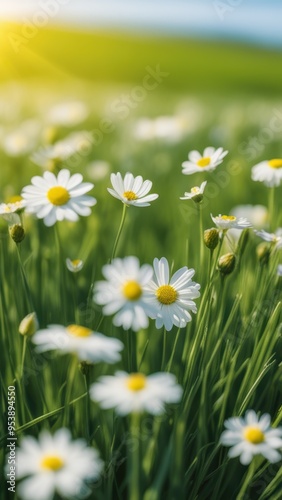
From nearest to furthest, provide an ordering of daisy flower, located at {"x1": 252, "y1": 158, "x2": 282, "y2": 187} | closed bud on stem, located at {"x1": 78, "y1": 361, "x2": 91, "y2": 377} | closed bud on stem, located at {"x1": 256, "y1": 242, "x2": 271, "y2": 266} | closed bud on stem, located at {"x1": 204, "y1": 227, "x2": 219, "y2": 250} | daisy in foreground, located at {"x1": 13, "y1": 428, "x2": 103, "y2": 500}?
daisy in foreground, located at {"x1": 13, "y1": 428, "x2": 103, "y2": 500} < closed bud on stem, located at {"x1": 78, "y1": 361, "x2": 91, "y2": 377} < closed bud on stem, located at {"x1": 204, "y1": 227, "x2": 219, "y2": 250} < closed bud on stem, located at {"x1": 256, "y1": 242, "x2": 271, "y2": 266} < daisy flower, located at {"x1": 252, "y1": 158, "x2": 282, "y2": 187}

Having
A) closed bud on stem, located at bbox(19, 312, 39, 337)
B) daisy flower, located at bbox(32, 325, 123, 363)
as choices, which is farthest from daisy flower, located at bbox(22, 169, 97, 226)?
daisy flower, located at bbox(32, 325, 123, 363)

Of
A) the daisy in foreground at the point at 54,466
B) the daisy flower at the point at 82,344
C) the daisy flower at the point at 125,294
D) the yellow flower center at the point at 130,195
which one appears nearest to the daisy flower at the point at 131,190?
the yellow flower center at the point at 130,195

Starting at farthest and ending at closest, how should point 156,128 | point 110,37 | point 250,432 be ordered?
1. point 110,37
2. point 156,128
3. point 250,432

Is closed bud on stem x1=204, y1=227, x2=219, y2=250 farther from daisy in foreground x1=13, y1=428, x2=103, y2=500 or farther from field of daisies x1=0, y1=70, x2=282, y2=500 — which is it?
daisy in foreground x1=13, y1=428, x2=103, y2=500

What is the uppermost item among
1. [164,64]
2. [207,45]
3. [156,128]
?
[207,45]

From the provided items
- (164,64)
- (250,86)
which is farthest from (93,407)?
(164,64)

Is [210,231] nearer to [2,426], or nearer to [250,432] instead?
[250,432]

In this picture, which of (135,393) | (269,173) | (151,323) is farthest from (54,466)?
(269,173)
